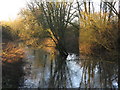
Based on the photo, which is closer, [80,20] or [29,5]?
[80,20]

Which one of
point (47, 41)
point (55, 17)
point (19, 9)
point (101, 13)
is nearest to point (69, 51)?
point (47, 41)

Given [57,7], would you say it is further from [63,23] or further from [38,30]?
[38,30]

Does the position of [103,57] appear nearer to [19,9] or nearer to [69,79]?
[69,79]

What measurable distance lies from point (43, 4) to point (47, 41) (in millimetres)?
1440

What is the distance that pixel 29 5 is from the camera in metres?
6.66

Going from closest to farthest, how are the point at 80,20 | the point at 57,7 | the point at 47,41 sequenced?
the point at 80,20
the point at 57,7
the point at 47,41

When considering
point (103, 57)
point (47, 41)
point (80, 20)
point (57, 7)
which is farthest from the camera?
point (47, 41)

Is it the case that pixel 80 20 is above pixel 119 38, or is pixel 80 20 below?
above

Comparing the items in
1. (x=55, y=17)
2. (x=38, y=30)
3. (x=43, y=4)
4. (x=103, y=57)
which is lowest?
(x=103, y=57)

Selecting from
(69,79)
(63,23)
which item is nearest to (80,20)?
(63,23)

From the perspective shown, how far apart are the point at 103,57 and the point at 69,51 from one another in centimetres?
168

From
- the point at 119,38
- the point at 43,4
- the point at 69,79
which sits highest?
the point at 43,4

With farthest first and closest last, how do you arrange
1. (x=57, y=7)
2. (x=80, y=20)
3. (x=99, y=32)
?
(x=57, y=7) < (x=80, y=20) < (x=99, y=32)

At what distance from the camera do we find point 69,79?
132 inches
